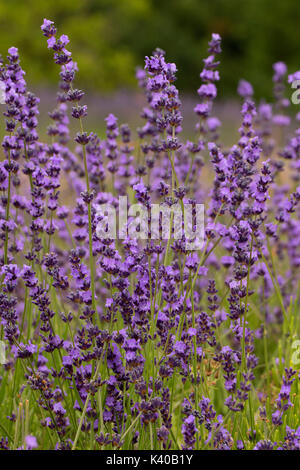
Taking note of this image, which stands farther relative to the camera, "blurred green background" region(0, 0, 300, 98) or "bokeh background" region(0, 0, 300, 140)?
"blurred green background" region(0, 0, 300, 98)

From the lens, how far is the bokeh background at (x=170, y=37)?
17266 mm

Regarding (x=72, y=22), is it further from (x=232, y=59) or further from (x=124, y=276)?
(x=124, y=276)

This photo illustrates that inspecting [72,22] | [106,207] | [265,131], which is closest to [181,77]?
[72,22]

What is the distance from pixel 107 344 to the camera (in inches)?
86.0

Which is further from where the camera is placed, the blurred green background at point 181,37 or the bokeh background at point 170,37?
the blurred green background at point 181,37

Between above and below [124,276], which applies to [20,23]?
above

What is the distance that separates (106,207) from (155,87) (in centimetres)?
98

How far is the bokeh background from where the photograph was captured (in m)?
17.3

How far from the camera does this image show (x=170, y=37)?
2092 cm

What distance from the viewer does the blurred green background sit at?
58.1ft

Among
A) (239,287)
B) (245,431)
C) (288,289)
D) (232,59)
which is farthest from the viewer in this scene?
(232,59)

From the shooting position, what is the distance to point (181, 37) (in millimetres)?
20875

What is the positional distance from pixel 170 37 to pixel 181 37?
377 millimetres
